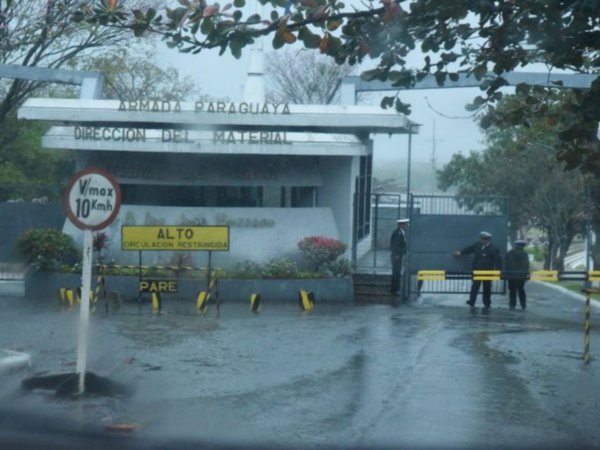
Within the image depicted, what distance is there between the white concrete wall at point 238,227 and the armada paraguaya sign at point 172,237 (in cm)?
353

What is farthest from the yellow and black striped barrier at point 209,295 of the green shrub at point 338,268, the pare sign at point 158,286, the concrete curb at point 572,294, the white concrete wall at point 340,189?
the concrete curb at point 572,294

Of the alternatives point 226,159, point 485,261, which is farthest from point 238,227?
point 485,261

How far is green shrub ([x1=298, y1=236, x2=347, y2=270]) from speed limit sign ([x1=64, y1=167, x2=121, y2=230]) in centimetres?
1420

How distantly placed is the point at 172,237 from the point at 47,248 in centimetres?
390

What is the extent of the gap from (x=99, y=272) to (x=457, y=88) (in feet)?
27.5

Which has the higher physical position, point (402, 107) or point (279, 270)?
point (402, 107)

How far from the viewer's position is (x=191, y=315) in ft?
71.7

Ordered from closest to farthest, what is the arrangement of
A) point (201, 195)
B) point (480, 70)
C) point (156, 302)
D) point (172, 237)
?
point (480, 70) → point (156, 302) → point (172, 237) → point (201, 195)

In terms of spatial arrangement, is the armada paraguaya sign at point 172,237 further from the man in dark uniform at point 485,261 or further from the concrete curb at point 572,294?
the concrete curb at point 572,294

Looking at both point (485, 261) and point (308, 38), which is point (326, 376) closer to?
point (308, 38)

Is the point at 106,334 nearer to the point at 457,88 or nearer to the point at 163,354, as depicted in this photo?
the point at 163,354

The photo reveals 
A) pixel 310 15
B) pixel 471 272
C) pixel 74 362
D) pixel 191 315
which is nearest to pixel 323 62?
pixel 471 272

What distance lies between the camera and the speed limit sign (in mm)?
12789

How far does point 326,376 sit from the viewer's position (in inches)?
562
